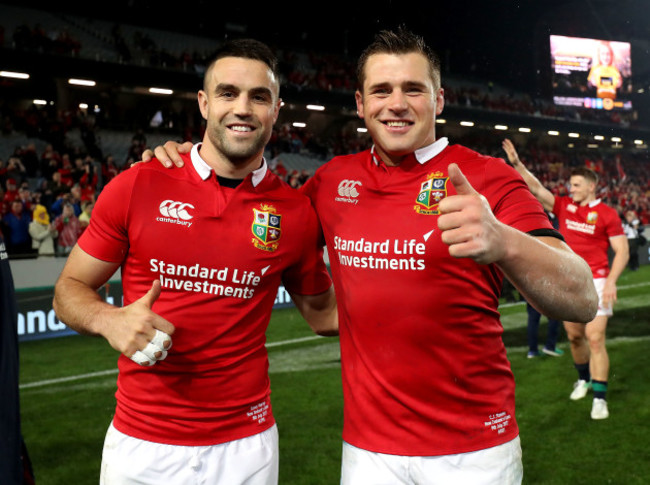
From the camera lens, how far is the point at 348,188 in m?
2.75

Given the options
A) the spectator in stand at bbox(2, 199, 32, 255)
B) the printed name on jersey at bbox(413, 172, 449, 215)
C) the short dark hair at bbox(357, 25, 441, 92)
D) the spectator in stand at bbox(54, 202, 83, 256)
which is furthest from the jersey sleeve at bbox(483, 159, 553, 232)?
the spectator in stand at bbox(2, 199, 32, 255)

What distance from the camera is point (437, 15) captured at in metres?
33.5

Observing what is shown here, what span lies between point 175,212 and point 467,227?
1359mm

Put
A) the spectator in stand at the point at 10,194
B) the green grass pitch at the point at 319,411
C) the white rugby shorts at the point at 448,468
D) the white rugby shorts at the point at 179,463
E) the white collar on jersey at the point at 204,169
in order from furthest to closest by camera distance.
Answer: the spectator in stand at the point at 10,194 < the green grass pitch at the point at 319,411 < the white collar on jersey at the point at 204,169 < the white rugby shorts at the point at 179,463 < the white rugby shorts at the point at 448,468

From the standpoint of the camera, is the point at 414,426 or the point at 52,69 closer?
the point at 414,426

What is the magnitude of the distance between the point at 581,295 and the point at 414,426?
2.67 feet

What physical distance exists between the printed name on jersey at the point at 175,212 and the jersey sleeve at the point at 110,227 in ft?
0.45

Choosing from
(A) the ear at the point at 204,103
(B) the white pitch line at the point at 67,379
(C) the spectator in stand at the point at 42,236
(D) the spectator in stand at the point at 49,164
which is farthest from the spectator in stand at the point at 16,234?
(A) the ear at the point at 204,103

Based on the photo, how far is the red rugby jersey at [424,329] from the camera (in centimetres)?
246

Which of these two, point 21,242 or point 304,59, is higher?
point 304,59

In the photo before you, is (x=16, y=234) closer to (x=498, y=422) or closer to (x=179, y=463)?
(x=179, y=463)

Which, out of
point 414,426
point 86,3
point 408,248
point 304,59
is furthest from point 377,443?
point 304,59

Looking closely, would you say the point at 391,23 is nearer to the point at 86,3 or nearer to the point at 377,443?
the point at 86,3

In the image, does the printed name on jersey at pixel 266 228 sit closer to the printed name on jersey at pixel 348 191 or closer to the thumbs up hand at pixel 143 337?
the printed name on jersey at pixel 348 191
